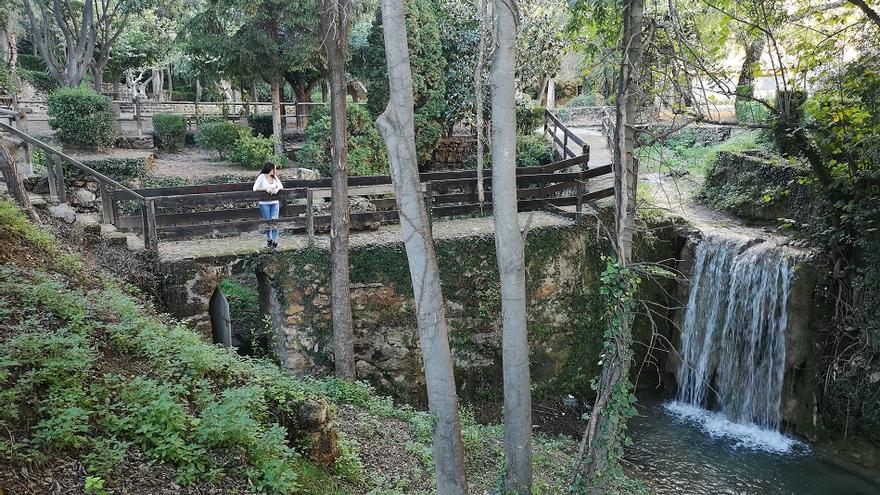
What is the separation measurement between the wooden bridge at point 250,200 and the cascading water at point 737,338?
2.60m

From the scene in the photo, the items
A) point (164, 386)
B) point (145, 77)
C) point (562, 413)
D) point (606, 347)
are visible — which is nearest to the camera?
point (164, 386)

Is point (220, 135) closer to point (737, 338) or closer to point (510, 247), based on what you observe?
point (737, 338)

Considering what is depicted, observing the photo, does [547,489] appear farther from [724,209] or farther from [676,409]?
[724,209]

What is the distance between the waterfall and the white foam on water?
148mm

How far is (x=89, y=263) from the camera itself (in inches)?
325

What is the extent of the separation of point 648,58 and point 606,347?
3.31 meters

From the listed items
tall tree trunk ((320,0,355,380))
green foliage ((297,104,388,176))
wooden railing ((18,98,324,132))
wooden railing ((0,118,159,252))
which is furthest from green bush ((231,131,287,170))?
tall tree trunk ((320,0,355,380))

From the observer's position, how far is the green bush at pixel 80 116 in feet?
55.9

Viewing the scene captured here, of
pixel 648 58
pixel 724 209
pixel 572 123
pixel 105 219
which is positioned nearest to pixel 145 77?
pixel 572 123

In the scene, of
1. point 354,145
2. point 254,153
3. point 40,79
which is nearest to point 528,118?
point 354,145

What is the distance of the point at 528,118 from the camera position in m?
19.0

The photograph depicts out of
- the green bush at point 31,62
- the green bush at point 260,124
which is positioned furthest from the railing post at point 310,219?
the green bush at point 31,62

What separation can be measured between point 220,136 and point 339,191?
A: 1262cm

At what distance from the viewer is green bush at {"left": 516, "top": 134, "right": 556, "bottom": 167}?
17141mm
